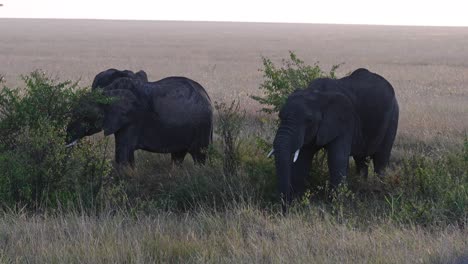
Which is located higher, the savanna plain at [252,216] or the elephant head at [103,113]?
the elephant head at [103,113]

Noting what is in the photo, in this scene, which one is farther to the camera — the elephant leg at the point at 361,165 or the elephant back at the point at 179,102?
the elephant back at the point at 179,102

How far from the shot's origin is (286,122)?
8320 mm

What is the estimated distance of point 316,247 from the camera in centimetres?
593

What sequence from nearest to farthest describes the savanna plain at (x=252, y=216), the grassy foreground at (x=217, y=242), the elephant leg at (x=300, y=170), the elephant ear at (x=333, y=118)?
the grassy foreground at (x=217, y=242)
the savanna plain at (x=252, y=216)
the elephant ear at (x=333, y=118)
the elephant leg at (x=300, y=170)

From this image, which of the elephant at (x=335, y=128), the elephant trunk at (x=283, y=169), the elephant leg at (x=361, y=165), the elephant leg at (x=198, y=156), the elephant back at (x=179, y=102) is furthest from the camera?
the elephant leg at (x=198, y=156)

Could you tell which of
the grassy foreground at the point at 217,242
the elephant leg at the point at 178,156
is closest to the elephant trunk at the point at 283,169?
the grassy foreground at the point at 217,242

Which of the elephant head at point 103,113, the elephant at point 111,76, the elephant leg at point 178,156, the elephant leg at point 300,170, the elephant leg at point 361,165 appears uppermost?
the elephant at point 111,76

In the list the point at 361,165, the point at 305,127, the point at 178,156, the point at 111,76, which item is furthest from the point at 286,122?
the point at 111,76

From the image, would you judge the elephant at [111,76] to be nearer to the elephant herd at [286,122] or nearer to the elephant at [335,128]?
the elephant herd at [286,122]

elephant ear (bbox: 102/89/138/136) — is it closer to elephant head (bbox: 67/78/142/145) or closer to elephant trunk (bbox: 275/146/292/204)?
elephant head (bbox: 67/78/142/145)

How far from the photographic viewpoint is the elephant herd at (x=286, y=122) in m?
8.41

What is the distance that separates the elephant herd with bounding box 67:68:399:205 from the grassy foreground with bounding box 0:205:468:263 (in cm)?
146

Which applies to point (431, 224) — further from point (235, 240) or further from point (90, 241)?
point (90, 241)

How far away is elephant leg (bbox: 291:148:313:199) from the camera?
886 centimetres
